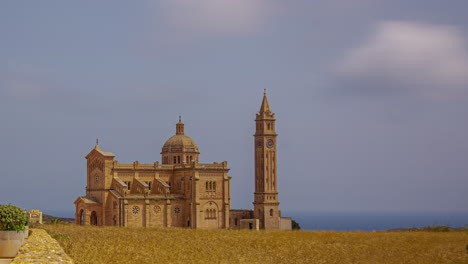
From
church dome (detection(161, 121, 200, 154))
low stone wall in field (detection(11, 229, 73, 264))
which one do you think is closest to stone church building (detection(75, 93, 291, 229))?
church dome (detection(161, 121, 200, 154))

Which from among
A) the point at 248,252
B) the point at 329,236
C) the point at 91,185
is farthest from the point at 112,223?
the point at 248,252

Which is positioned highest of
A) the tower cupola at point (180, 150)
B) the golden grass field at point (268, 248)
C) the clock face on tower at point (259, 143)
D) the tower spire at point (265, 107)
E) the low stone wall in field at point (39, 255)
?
the tower spire at point (265, 107)

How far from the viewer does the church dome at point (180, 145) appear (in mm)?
93125

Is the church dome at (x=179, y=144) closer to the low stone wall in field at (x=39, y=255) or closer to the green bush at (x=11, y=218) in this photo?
the green bush at (x=11, y=218)

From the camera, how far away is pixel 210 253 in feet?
127

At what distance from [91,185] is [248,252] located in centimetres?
4736

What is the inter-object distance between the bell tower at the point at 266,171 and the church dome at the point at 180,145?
9.32 meters

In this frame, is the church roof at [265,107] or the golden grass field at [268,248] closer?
the golden grass field at [268,248]

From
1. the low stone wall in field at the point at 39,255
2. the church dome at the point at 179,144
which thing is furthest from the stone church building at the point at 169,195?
the low stone wall in field at the point at 39,255

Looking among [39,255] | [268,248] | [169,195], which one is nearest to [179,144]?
[169,195]

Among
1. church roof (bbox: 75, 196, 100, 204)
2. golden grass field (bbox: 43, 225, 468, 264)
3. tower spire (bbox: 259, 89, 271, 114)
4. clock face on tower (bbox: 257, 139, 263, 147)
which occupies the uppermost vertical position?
tower spire (bbox: 259, 89, 271, 114)

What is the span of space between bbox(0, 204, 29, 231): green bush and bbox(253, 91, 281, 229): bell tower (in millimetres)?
65780

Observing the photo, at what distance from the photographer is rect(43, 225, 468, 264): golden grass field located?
33969mm

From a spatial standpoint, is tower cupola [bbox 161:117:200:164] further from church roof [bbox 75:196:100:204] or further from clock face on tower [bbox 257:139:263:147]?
church roof [bbox 75:196:100:204]
